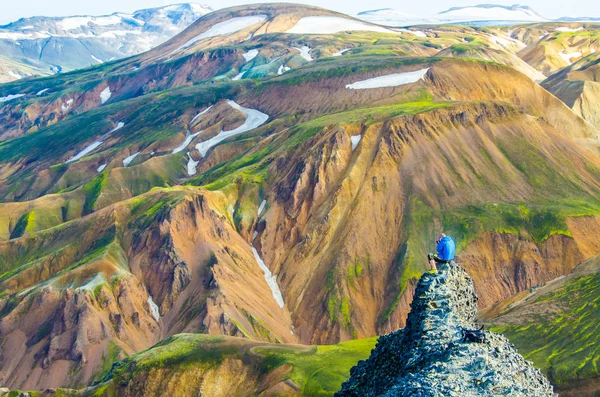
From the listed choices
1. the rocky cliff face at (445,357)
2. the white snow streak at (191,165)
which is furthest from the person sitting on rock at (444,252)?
the white snow streak at (191,165)

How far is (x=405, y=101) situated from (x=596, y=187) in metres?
50.4

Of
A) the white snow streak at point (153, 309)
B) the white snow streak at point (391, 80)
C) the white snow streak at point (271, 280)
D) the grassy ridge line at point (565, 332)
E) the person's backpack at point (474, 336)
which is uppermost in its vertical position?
the person's backpack at point (474, 336)

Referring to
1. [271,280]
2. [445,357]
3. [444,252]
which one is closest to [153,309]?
[271,280]

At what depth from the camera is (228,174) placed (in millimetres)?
150875

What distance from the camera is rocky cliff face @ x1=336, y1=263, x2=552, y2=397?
75.3 ft

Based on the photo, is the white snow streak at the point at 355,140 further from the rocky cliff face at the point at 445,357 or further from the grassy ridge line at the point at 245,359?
the rocky cliff face at the point at 445,357

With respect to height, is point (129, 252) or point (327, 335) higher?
point (129, 252)

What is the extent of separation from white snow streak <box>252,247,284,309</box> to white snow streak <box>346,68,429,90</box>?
70045mm

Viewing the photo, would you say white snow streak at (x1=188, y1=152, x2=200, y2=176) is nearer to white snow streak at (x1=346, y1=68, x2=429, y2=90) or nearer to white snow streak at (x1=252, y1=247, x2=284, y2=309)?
white snow streak at (x1=346, y1=68, x2=429, y2=90)

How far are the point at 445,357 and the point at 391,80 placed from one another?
16447 centimetres

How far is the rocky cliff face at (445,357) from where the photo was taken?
22.9m

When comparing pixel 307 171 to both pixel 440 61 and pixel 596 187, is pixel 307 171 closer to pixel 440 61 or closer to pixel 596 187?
pixel 596 187

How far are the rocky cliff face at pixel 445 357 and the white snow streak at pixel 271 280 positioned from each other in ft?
289

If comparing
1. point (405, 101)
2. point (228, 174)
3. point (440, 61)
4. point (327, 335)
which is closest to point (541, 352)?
point (327, 335)
